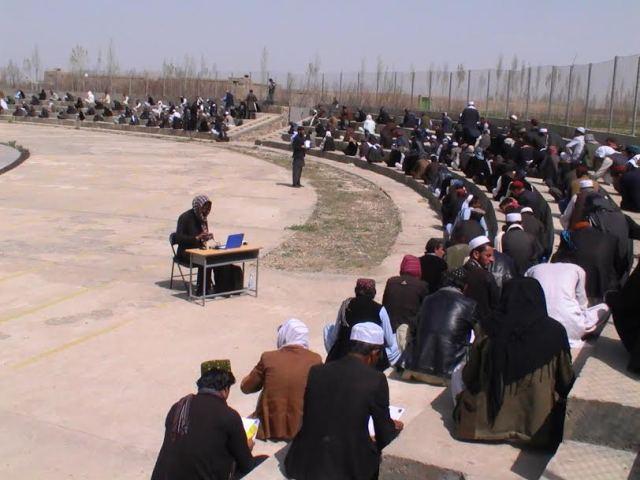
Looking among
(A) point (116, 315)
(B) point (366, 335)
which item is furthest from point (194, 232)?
(B) point (366, 335)

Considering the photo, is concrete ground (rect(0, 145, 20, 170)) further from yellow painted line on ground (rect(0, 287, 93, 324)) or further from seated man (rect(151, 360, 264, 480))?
seated man (rect(151, 360, 264, 480))

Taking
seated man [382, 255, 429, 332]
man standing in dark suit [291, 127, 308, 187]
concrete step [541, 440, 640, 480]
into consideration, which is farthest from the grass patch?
concrete step [541, 440, 640, 480]

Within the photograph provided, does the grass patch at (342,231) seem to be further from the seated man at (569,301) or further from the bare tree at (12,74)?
the bare tree at (12,74)

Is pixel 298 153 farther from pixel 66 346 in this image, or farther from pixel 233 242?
pixel 66 346

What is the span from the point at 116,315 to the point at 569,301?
634 centimetres

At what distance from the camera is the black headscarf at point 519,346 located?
5582 millimetres

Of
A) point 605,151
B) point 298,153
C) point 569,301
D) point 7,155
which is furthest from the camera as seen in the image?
point 7,155

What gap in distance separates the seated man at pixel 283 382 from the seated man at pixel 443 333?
52.2 inches

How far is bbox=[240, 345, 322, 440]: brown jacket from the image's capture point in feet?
21.1

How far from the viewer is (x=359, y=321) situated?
7387 mm

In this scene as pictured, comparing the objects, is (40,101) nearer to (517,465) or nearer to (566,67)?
(566,67)

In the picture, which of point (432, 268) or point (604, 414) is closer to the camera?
point (604, 414)

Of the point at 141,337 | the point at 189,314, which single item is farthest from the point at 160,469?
the point at 189,314

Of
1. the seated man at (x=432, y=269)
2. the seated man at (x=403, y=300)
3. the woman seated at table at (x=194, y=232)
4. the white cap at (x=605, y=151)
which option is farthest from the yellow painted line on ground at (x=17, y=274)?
the white cap at (x=605, y=151)
